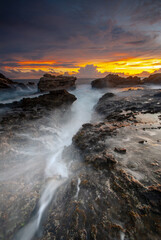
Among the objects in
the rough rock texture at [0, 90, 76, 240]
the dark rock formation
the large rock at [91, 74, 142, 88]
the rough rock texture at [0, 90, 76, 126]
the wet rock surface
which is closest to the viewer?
the wet rock surface

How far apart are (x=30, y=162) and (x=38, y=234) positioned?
11.9 ft

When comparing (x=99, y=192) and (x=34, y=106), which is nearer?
(x=99, y=192)

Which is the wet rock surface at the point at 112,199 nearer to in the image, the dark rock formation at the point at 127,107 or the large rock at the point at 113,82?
the dark rock formation at the point at 127,107

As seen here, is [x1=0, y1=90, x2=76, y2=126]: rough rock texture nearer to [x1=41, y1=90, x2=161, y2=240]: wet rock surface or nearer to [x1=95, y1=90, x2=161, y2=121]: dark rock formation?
[x1=95, y1=90, x2=161, y2=121]: dark rock formation

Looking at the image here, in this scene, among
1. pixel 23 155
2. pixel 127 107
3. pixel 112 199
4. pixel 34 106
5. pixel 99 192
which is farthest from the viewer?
pixel 127 107

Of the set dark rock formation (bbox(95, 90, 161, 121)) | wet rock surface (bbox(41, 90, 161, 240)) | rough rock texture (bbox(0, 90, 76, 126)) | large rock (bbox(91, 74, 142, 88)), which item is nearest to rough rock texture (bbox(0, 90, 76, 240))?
rough rock texture (bbox(0, 90, 76, 126))

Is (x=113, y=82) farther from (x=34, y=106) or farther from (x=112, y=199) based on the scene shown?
(x=112, y=199)

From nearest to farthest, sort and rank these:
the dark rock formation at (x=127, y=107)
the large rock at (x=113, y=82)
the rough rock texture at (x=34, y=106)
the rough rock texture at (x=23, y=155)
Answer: the rough rock texture at (x=23, y=155), the rough rock texture at (x=34, y=106), the dark rock formation at (x=127, y=107), the large rock at (x=113, y=82)

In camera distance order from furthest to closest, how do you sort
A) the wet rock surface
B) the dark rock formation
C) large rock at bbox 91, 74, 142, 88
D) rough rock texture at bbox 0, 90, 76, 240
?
1. large rock at bbox 91, 74, 142, 88
2. the dark rock formation
3. rough rock texture at bbox 0, 90, 76, 240
4. the wet rock surface

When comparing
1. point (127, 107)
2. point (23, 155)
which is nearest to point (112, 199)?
point (23, 155)

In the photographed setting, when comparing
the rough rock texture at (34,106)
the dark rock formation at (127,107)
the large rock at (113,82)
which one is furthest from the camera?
the large rock at (113,82)

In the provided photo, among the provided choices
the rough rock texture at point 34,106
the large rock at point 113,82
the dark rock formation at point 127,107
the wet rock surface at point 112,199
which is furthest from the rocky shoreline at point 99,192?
the large rock at point 113,82

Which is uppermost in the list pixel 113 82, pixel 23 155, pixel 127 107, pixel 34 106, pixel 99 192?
pixel 99 192

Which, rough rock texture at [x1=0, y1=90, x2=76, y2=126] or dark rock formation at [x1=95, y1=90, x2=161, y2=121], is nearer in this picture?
rough rock texture at [x1=0, y1=90, x2=76, y2=126]
